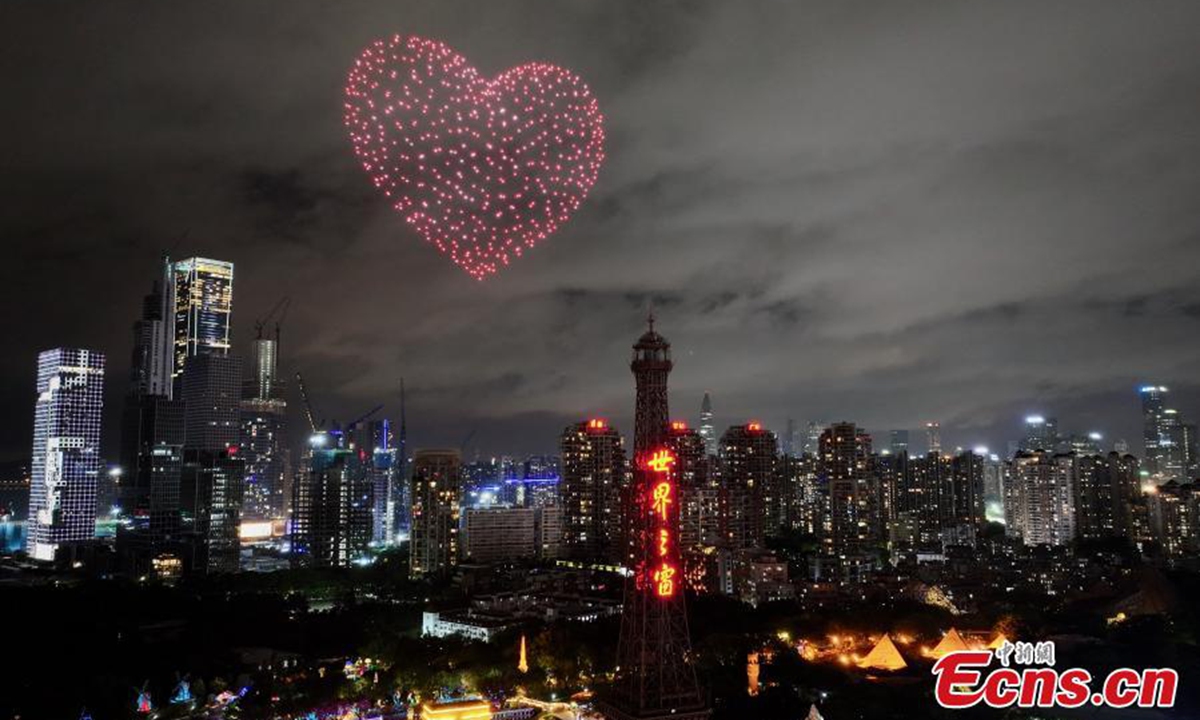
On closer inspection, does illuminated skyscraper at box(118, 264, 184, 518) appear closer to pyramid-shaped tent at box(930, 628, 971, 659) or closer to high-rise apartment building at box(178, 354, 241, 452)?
high-rise apartment building at box(178, 354, 241, 452)

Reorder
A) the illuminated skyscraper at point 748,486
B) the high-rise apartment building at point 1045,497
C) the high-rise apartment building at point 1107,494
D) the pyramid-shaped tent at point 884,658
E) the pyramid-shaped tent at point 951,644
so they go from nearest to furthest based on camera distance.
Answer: the pyramid-shaped tent at point 884,658 → the pyramid-shaped tent at point 951,644 → the illuminated skyscraper at point 748,486 → the high-rise apartment building at point 1107,494 → the high-rise apartment building at point 1045,497

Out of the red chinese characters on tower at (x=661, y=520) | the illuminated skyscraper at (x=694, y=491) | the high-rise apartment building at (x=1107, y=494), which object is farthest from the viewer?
the high-rise apartment building at (x=1107, y=494)

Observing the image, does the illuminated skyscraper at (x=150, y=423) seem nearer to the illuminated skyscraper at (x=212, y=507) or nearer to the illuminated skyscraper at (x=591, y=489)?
the illuminated skyscraper at (x=212, y=507)

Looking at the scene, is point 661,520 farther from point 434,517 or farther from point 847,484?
point 847,484

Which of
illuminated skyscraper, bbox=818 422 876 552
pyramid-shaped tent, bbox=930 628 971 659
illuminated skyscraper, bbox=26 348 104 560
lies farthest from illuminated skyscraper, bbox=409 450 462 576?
illuminated skyscraper, bbox=26 348 104 560

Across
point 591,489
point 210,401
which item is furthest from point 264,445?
point 591,489

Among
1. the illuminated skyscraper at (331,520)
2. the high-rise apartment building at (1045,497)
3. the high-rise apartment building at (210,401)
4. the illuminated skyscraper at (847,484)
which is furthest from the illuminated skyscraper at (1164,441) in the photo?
the high-rise apartment building at (210,401)

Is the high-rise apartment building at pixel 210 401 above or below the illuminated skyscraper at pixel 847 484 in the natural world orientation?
above

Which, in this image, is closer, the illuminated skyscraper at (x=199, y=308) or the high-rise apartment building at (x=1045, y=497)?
the high-rise apartment building at (x=1045, y=497)

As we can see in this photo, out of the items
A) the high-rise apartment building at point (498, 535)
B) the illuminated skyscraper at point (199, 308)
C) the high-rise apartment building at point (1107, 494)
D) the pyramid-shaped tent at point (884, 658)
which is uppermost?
the illuminated skyscraper at point (199, 308)
